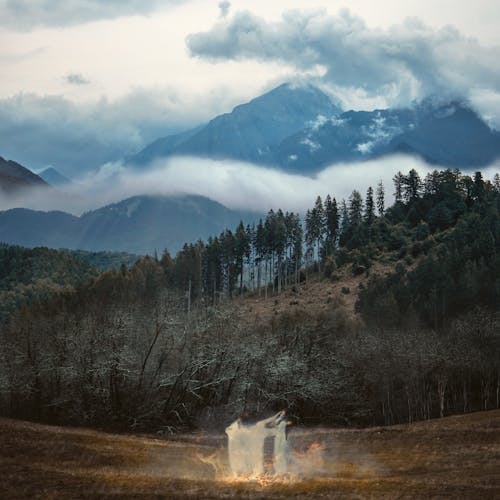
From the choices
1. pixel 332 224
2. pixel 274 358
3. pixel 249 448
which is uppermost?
pixel 332 224

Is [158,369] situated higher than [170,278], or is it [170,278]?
[170,278]

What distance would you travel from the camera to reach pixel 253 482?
3719 centimetres

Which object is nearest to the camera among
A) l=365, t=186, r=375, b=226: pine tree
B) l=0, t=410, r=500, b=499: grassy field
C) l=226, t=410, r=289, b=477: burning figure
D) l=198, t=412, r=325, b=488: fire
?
l=0, t=410, r=500, b=499: grassy field

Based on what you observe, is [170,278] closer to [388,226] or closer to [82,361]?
[388,226]

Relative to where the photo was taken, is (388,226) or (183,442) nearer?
(183,442)

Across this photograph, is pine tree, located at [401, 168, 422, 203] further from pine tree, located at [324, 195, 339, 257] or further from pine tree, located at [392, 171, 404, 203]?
pine tree, located at [324, 195, 339, 257]

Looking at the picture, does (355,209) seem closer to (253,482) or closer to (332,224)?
(332,224)

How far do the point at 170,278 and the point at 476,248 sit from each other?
267 feet

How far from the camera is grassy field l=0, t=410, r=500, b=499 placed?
118ft

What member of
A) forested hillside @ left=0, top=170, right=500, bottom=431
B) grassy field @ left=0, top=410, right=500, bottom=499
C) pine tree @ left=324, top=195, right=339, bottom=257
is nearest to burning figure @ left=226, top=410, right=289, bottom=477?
grassy field @ left=0, top=410, right=500, bottom=499

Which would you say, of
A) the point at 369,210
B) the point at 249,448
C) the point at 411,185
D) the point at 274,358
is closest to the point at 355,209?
the point at 369,210

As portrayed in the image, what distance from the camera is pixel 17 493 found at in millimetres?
35250

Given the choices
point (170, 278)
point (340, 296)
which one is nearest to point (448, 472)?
point (340, 296)

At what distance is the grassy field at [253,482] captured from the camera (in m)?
35.9
